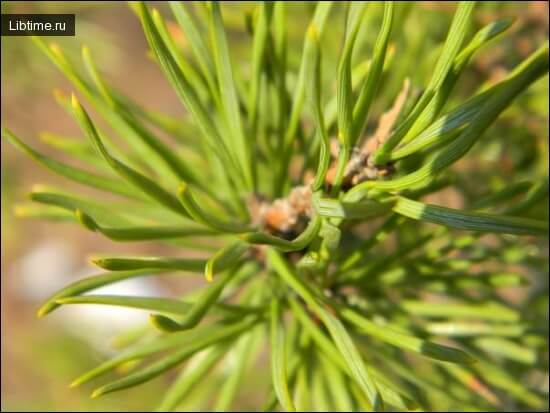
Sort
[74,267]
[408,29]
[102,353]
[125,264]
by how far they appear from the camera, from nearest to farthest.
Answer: [125,264] < [408,29] < [102,353] < [74,267]

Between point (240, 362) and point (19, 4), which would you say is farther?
point (19, 4)

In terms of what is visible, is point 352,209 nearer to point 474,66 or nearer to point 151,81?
point 474,66

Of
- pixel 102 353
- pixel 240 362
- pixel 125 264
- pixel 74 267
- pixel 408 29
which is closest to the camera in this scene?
pixel 125 264

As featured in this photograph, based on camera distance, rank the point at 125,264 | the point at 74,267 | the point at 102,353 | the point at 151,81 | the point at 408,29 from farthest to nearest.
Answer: the point at 151,81
the point at 74,267
the point at 102,353
the point at 408,29
the point at 125,264

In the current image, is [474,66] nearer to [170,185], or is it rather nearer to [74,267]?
[170,185]

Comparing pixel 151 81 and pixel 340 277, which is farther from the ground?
pixel 151 81

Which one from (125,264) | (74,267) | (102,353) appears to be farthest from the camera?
(74,267)

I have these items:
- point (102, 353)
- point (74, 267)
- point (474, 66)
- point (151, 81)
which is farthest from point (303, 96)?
point (151, 81)

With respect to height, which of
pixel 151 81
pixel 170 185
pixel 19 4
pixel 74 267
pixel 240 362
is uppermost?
pixel 151 81

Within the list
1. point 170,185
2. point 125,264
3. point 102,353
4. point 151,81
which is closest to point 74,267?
point 151,81
